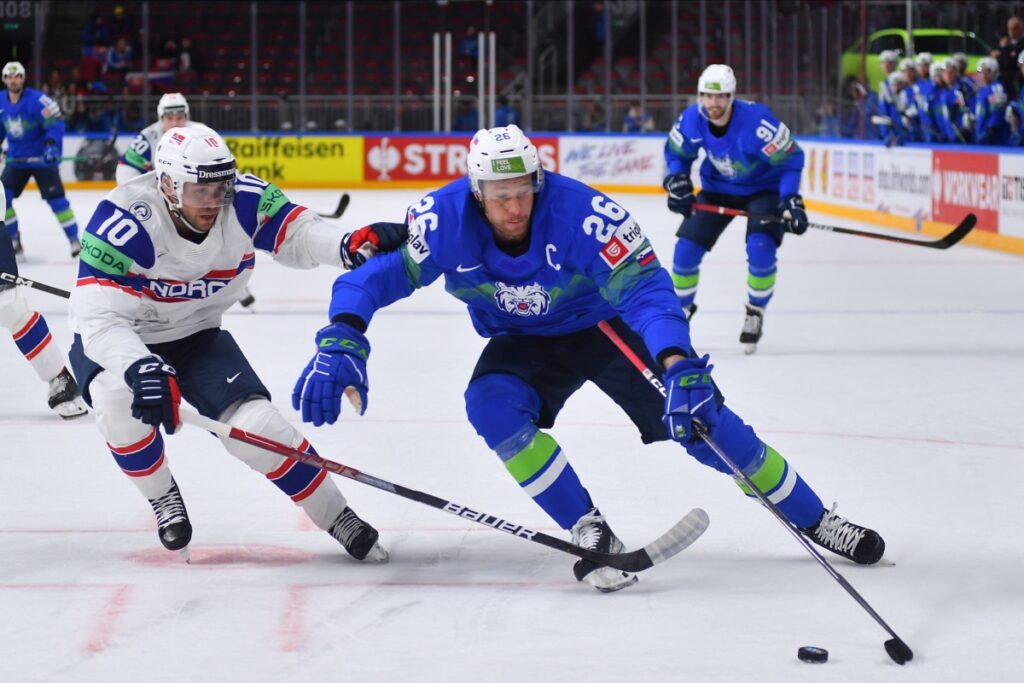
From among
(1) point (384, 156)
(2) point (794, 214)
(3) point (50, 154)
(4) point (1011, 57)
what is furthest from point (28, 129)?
(1) point (384, 156)

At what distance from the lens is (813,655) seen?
286cm

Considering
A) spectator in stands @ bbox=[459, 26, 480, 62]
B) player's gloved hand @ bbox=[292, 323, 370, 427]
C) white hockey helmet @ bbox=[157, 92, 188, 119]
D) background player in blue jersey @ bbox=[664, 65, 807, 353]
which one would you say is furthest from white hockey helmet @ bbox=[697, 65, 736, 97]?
spectator in stands @ bbox=[459, 26, 480, 62]

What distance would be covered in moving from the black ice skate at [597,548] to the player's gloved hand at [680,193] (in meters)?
3.87

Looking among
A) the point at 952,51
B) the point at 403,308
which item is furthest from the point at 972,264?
the point at 952,51

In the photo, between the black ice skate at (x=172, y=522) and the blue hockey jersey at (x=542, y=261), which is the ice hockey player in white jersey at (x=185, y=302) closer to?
the black ice skate at (x=172, y=522)

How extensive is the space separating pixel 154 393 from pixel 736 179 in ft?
15.0

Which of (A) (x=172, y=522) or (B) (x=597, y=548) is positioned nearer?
(B) (x=597, y=548)

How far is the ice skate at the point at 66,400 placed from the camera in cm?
545

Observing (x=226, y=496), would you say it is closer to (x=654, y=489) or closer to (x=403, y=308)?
(x=654, y=489)

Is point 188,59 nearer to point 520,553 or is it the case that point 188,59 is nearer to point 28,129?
point 28,129

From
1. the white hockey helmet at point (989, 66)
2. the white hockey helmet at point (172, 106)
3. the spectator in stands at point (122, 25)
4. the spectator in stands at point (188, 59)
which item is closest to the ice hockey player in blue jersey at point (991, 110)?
the white hockey helmet at point (989, 66)

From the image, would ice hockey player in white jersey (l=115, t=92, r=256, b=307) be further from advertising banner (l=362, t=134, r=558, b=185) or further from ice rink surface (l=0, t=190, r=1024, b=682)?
advertising banner (l=362, t=134, r=558, b=185)

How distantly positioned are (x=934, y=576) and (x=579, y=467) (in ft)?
4.68

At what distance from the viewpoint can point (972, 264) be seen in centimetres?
1044
